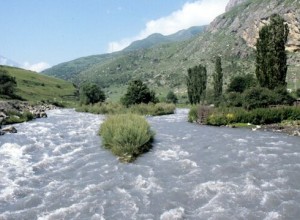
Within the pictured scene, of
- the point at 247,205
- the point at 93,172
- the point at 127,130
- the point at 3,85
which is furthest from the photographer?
the point at 3,85

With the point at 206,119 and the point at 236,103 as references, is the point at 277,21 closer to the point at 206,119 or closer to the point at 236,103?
the point at 236,103

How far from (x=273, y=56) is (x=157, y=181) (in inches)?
1951

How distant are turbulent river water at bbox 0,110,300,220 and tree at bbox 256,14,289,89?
97.7 feet

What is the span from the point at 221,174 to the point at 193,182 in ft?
9.15

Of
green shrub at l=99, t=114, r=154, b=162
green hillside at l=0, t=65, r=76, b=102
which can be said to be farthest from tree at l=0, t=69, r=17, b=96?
green shrub at l=99, t=114, r=154, b=162

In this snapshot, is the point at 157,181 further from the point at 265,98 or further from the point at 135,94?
the point at 135,94

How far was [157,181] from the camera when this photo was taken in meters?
24.7

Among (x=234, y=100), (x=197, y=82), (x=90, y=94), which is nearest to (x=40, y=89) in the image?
(x=90, y=94)

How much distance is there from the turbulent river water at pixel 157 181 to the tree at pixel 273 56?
29.8m

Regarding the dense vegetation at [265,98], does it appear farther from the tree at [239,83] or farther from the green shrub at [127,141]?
the tree at [239,83]

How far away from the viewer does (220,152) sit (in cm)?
3394

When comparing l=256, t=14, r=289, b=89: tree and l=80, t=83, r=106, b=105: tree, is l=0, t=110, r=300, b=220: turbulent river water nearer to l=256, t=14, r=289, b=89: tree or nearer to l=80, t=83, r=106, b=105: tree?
l=256, t=14, r=289, b=89: tree

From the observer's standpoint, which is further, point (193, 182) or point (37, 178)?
point (37, 178)

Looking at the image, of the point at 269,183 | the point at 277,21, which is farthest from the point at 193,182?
the point at 277,21
